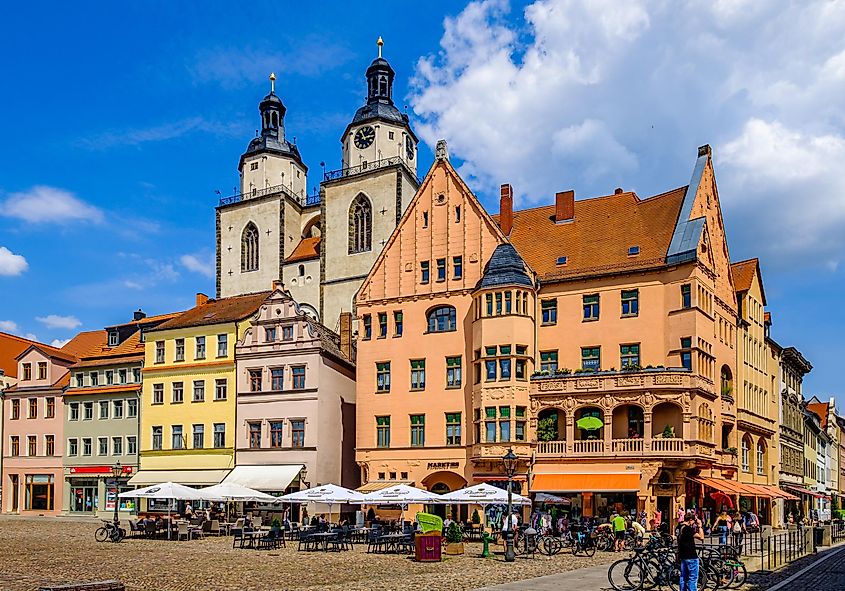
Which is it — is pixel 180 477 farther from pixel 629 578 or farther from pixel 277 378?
pixel 629 578

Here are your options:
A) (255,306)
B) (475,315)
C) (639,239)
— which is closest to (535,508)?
(475,315)

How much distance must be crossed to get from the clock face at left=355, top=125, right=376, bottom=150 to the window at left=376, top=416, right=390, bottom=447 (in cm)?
2939

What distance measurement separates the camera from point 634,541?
35.7 metres

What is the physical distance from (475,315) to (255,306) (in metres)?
18.5

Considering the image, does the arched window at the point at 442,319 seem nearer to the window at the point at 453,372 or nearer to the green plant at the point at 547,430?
the window at the point at 453,372

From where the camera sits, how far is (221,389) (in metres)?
59.5

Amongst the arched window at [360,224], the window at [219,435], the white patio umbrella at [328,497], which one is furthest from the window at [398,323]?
the arched window at [360,224]

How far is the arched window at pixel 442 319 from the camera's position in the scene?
2060 inches

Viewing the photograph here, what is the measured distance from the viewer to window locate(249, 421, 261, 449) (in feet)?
186

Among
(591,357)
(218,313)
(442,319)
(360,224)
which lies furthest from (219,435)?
(591,357)

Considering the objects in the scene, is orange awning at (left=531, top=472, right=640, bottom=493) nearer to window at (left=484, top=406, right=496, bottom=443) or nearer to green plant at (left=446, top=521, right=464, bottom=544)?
window at (left=484, top=406, right=496, bottom=443)

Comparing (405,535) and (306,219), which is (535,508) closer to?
(405,535)

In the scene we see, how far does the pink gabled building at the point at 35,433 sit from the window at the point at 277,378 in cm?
2035

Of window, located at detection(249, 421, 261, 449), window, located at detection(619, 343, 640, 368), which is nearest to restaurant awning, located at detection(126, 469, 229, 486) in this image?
window, located at detection(249, 421, 261, 449)
